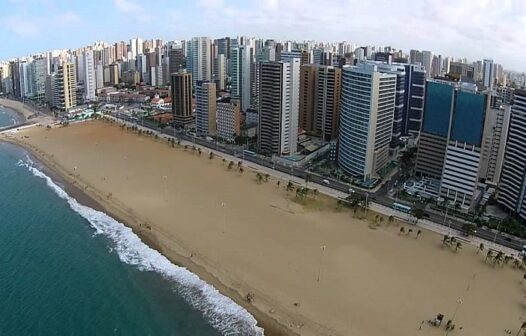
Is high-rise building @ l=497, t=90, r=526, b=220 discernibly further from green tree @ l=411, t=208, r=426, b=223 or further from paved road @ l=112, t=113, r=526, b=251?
green tree @ l=411, t=208, r=426, b=223

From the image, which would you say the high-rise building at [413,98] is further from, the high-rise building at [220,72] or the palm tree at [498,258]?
the high-rise building at [220,72]

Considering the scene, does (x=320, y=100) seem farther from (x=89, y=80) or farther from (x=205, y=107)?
(x=89, y=80)

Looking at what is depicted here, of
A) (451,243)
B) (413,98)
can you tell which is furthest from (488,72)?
(451,243)

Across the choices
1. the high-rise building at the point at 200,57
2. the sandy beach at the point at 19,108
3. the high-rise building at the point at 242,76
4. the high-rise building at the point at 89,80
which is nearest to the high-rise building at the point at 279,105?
the high-rise building at the point at 242,76

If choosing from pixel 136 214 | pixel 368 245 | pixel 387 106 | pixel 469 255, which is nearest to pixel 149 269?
pixel 136 214

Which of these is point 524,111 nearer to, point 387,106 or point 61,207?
point 387,106

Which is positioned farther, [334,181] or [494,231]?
[334,181]

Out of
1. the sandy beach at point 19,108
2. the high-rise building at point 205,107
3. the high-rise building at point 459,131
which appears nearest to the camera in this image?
the high-rise building at point 459,131
